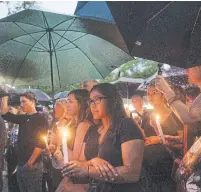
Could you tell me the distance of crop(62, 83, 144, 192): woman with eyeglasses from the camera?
268 centimetres

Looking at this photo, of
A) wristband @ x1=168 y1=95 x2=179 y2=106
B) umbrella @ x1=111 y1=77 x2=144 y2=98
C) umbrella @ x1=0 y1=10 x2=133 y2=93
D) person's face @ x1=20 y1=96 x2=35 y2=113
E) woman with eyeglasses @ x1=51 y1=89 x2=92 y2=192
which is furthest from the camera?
umbrella @ x1=111 y1=77 x2=144 y2=98

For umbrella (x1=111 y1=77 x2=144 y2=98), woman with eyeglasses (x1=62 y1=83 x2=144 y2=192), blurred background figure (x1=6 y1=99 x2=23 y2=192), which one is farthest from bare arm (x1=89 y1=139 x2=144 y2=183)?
umbrella (x1=111 y1=77 x2=144 y2=98)

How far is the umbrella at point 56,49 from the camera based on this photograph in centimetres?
498

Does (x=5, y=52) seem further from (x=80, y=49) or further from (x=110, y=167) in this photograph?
(x=110, y=167)

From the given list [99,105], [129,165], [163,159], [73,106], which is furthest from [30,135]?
[129,165]

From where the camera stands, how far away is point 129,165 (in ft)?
8.82

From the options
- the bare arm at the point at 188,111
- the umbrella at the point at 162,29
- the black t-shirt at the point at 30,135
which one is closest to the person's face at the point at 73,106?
the black t-shirt at the point at 30,135

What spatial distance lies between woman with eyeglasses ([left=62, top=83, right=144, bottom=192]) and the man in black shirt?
261cm

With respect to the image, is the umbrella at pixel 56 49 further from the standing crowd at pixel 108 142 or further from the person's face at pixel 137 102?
the person's face at pixel 137 102

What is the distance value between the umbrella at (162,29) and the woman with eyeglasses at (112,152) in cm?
58

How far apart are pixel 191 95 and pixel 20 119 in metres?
2.83

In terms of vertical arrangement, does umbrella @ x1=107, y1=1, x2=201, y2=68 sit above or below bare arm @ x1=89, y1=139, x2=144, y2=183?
above

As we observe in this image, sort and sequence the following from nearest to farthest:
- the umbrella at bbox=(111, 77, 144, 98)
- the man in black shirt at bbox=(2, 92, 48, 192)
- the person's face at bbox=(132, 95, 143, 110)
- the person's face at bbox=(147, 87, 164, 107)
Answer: the person's face at bbox=(147, 87, 164, 107) → the man in black shirt at bbox=(2, 92, 48, 192) → the person's face at bbox=(132, 95, 143, 110) → the umbrella at bbox=(111, 77, 144, 98)

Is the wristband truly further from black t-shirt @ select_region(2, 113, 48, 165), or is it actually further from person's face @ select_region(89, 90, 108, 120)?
black t-shirt @ select_region(2, 113, 48, 165)
